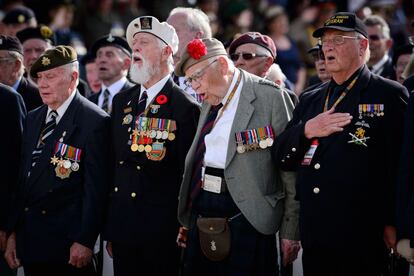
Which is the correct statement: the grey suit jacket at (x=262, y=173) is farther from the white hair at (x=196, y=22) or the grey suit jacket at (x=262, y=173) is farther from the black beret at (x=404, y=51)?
the black beret at (x=404, y=51)

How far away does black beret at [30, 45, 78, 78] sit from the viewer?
21.7ft

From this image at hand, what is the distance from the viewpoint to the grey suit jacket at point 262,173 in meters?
5.79

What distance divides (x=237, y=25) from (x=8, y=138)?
662 cm

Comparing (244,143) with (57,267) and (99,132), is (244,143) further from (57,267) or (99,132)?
(57,267)

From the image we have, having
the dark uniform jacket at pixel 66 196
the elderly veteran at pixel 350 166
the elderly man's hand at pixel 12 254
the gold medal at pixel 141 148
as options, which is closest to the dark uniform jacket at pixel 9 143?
the elderly man's hand at pixel 12 254

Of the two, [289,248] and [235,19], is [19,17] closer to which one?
[235,19]

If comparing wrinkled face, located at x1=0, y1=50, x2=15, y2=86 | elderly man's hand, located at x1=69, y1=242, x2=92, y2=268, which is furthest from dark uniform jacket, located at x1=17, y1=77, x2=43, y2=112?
elderly man's hand, located at x1=69, y1=242, x2=92, y2=268

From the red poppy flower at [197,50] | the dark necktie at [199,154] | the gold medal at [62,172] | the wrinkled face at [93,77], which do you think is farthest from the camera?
the wrinkled face at [93,77]

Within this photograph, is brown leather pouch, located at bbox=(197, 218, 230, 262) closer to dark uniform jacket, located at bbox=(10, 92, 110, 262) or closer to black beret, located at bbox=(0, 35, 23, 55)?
dark uniform jacket, located at bbox=(10, 92, 110, 262)

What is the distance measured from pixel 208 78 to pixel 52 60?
4.76ft

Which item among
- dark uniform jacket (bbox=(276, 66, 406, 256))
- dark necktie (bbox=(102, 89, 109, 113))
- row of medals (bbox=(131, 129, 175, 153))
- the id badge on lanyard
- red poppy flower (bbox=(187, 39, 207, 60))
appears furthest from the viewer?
dark necktie (bbox=(102, 89, 109, 113))

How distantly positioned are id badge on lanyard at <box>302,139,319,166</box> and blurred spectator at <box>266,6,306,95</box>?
21.4 feet

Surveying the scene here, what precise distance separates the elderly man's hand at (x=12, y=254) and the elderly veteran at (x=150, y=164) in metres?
0.86

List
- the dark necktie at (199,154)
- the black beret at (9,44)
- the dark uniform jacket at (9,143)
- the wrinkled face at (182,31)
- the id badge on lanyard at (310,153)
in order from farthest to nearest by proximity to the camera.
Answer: the black beret at (9,44), the wrinkled face at (182,31), the dark uniform jacket at (9,143), the dark necktie at (199,154), the id badge on lanyard at (310,153)
